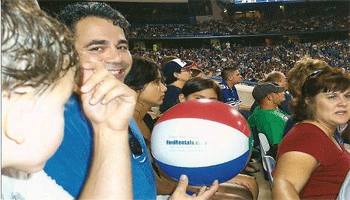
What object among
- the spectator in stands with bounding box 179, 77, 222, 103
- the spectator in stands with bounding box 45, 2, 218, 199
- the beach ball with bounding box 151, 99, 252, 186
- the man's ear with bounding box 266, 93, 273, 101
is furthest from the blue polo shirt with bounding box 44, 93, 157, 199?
the man's ear with bounding box 266, 93, 273, 101

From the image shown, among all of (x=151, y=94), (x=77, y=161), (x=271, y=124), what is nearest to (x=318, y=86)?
(x=151, y=94)

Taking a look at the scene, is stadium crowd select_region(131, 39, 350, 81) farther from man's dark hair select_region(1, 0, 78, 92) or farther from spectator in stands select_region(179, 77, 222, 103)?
man's dark hair select_region(1, 0, 78, 92)

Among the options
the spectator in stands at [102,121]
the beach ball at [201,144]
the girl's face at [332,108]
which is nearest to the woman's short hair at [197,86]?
the girl's face at [332,108]

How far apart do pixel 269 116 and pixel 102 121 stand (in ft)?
10.7

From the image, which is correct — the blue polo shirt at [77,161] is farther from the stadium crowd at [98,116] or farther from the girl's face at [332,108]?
the girl's face at [332,108]

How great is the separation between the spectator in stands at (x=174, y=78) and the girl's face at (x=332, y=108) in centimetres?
196

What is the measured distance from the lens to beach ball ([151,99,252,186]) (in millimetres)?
1697

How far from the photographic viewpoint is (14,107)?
586mm

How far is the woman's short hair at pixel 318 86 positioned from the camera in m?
2.15

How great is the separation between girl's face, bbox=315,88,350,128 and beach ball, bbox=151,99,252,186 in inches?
21.0

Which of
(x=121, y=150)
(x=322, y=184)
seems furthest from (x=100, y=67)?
(x=322, y=184)

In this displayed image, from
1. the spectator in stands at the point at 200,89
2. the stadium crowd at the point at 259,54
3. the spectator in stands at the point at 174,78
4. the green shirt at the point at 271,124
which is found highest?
the spectator in stands at the point at 200,89

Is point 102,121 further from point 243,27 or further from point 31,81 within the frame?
point 243,27

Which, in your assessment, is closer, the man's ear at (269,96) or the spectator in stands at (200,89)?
the spectator in stands at (200,89)
